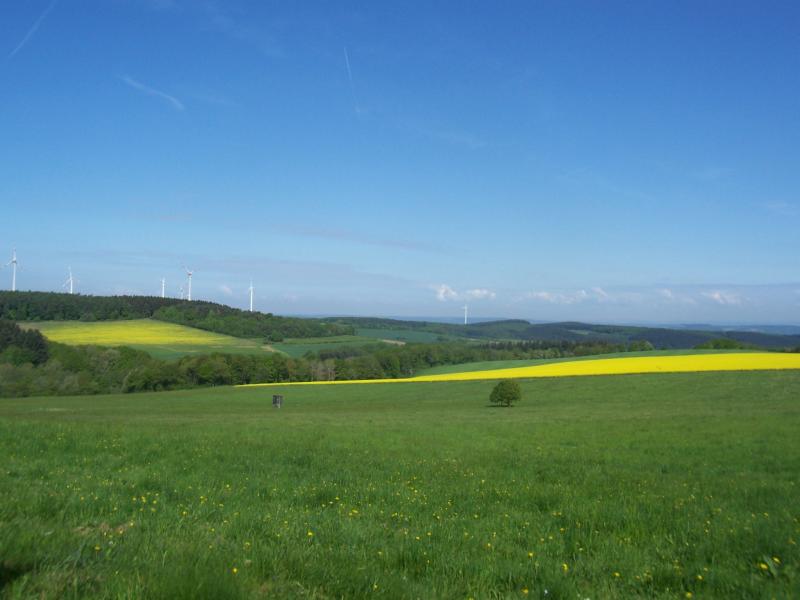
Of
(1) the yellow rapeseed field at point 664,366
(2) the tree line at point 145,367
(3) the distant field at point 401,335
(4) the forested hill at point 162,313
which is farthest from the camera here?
(3) the distant field at point 401,335

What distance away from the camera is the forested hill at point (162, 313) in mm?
119125

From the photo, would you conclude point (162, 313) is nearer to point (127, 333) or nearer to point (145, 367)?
point (127, 333)

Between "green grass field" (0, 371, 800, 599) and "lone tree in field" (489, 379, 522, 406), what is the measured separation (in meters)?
27.5

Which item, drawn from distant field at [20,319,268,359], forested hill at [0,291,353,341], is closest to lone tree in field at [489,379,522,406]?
distant field at [20,319,268,359]

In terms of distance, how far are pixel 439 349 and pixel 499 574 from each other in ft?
334

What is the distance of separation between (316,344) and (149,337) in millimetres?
32181

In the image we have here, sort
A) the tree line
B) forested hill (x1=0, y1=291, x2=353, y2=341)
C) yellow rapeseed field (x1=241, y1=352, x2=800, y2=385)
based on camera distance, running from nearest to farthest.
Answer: yellow rapeseed field (x1=241, y1=352, x2=800, y2=385) → the tree line → forested hill (x1=0, y1=291, x2=353, y2=341)

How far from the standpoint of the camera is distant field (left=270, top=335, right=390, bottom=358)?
108 m

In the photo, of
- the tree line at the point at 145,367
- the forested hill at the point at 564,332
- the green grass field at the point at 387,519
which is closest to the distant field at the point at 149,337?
the tree line at the point at 145,367

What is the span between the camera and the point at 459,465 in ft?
37.8

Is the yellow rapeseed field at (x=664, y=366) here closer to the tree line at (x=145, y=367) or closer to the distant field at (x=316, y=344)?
the tree line at (x=145, y=367)

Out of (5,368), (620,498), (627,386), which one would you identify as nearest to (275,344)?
(5,368)

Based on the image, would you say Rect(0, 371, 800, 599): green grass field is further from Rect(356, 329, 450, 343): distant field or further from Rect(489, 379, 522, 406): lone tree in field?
Rect(356, 329, 450, 343): distant field

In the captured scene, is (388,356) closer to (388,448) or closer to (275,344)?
(275,344)
